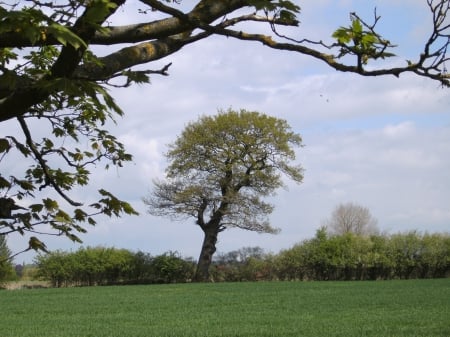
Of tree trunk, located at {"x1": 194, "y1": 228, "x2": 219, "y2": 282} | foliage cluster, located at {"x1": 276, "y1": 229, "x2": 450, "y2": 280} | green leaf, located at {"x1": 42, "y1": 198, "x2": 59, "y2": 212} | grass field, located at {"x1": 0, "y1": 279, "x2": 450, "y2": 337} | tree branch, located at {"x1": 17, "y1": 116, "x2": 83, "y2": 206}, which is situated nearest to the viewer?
green leaf, located at {"x1": 42, "y1": 198, "x2": 59, "y2": 212}

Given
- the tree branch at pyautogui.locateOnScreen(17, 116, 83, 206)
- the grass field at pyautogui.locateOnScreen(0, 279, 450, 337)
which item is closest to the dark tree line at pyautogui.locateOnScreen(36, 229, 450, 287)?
the grass field at pyautogui.locateOnScreen(0, 279, 450, 337)

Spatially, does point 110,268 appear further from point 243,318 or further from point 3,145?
point 3,145

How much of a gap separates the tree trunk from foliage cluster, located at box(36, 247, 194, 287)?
132 centimetres

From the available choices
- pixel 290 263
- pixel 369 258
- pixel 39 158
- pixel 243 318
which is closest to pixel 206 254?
pixel 290 263

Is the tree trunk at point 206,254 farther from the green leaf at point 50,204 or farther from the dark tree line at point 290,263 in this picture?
the green leaf at point 50,204

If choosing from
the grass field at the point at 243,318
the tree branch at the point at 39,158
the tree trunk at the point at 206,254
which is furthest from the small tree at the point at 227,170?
the tree branch at the point at 39,158

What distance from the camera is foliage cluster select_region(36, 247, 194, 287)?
4084cm

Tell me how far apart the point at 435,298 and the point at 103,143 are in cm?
1759

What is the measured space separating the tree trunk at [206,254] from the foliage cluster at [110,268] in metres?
1.32

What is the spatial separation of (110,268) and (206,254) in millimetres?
6652

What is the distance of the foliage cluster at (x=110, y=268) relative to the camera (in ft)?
134

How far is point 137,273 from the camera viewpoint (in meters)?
42.7

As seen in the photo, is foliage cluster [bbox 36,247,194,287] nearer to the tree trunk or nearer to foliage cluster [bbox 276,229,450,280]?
the tree trunk

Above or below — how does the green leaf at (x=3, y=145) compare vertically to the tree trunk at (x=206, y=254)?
below
